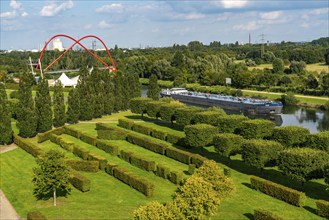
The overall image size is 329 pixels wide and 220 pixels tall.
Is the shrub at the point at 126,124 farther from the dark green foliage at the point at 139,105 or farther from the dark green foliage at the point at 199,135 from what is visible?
the dark green foliage at the point at 199,135

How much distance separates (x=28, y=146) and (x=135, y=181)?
22.2 meters

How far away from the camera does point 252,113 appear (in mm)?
100750

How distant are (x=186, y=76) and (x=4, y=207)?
127 meters

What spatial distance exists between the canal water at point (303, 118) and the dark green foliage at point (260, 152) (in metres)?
41.7

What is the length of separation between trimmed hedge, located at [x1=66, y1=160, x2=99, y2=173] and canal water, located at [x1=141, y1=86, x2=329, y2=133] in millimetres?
51425

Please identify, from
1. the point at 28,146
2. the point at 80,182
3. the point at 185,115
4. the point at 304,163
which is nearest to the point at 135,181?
the point at 80,182

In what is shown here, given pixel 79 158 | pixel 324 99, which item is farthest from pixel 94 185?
pixel 324 99

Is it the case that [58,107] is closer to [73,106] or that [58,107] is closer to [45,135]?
[73,106]

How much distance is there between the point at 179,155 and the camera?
48531 millimetres

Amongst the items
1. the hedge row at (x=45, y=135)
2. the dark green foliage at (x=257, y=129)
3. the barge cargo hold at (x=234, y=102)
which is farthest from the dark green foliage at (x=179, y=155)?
the barge cargo hold at (x=234, y=102)

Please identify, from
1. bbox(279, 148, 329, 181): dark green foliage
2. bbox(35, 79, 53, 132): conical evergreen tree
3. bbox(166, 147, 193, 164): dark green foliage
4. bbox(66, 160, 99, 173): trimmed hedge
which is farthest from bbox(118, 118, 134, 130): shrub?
bbox(279, 148, 329, 181): dark green foliage

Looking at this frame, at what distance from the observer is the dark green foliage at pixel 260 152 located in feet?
131

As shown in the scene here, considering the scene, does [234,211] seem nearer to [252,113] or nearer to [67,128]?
[67,128]

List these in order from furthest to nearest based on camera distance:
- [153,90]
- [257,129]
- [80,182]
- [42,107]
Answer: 1. [153,90]
2. [42,107]
3. [257,129]
4. [80,182]
